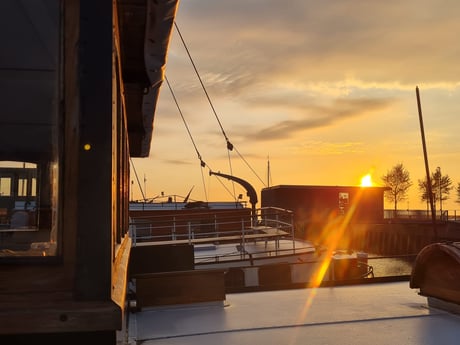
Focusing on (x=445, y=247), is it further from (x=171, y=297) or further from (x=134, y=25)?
(x=134, y=25)

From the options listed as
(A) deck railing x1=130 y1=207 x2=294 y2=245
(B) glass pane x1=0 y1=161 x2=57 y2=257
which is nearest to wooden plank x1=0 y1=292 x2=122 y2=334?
(B) glass pane x1=0 y1=161 x2=57 y2=257

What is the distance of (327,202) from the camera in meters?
38.4

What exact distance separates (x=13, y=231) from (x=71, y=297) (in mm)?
746

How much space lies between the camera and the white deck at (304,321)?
13.0ft

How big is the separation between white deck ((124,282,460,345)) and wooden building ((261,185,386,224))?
3114cm

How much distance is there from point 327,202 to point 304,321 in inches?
1362

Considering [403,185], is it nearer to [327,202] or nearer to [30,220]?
[327,202]

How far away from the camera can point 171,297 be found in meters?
5.36

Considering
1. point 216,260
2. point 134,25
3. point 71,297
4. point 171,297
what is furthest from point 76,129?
point 216,260

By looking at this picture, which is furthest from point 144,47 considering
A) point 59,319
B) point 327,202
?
point 327,202

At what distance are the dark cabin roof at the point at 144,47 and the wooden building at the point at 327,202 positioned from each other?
31837 millimetres

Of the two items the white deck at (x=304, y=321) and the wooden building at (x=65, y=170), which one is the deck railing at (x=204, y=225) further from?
the wooden building at (x=65, y=170)

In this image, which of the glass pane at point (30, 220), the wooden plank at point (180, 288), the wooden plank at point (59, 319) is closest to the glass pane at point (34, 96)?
the glass pane at point (30, 220)

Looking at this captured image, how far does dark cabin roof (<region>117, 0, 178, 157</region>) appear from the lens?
2.66 meters
